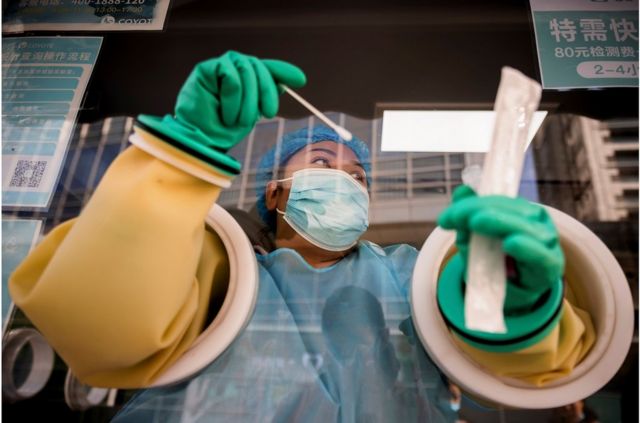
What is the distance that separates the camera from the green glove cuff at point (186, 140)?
0.86m

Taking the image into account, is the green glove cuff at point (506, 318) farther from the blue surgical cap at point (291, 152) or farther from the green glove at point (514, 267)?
the blue surgical cap at point (291, 152)

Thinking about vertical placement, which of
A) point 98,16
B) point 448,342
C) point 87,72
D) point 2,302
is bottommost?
point 2,302

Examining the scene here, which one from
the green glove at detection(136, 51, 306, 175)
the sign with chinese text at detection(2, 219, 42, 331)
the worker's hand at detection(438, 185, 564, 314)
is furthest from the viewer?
the sign with chinese text at detection(2, 219, 42, 331)

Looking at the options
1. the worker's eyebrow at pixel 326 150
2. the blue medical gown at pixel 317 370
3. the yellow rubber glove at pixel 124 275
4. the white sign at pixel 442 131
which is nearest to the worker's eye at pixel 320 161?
the worker's eyebrow at pixel 326 150

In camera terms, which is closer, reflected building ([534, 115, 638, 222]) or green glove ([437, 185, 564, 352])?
green glove ([437, 185, 564, 352])

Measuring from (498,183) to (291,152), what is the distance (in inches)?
28.3

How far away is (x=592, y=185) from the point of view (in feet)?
4.03

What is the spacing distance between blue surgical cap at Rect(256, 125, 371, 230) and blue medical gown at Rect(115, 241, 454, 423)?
29cm

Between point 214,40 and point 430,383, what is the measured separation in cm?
126

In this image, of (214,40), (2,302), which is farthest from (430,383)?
(214,40)

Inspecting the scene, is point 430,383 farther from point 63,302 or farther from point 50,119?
point 50,119

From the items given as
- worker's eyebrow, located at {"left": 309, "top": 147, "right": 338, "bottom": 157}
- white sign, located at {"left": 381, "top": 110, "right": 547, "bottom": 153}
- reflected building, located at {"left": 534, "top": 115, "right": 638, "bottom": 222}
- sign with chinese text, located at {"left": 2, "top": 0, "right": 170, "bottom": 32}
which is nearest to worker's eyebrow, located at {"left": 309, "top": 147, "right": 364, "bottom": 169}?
worker's eyebrow, located at {"left": 309, "top": 147, "right": 338, "bottom": 157}

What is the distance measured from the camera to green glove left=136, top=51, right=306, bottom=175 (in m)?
0.87

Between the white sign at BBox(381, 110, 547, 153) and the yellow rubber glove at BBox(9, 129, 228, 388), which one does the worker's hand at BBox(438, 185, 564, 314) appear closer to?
the yellow rubber glove at BBox(9, 129, 228, 388)
